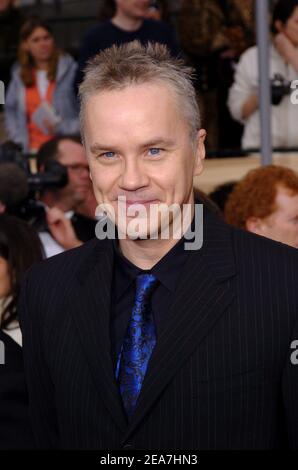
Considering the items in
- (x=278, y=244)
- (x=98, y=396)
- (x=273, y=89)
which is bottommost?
(x=98, y=396)

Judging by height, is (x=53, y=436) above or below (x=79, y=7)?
below

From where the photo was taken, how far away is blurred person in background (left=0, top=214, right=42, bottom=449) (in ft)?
8.15

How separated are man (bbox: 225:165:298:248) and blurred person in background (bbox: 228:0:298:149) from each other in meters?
0.97

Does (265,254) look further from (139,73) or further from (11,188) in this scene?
(11,188)

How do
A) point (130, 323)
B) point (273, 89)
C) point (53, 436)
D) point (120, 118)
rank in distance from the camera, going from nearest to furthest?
point (120, 118), point (130, 323), point (53, 436), point (273, 89)

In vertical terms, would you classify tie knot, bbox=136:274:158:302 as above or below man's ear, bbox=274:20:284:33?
below

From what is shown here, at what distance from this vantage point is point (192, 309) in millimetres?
1793

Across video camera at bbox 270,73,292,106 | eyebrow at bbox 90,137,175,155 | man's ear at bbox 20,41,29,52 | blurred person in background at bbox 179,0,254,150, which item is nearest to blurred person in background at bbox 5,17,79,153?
man's ear at bbox 20,41,29,52

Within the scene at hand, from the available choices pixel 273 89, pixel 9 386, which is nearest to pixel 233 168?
pixel 273 89

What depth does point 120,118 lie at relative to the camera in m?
1.69

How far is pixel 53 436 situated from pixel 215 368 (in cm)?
48

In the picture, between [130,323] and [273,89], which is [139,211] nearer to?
[130,323]

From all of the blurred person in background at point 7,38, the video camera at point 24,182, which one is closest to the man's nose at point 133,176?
the video camera at point 24,182

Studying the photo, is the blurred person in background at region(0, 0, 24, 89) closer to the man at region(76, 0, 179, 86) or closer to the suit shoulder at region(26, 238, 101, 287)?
the man at region(76, 0, 179, 86)
